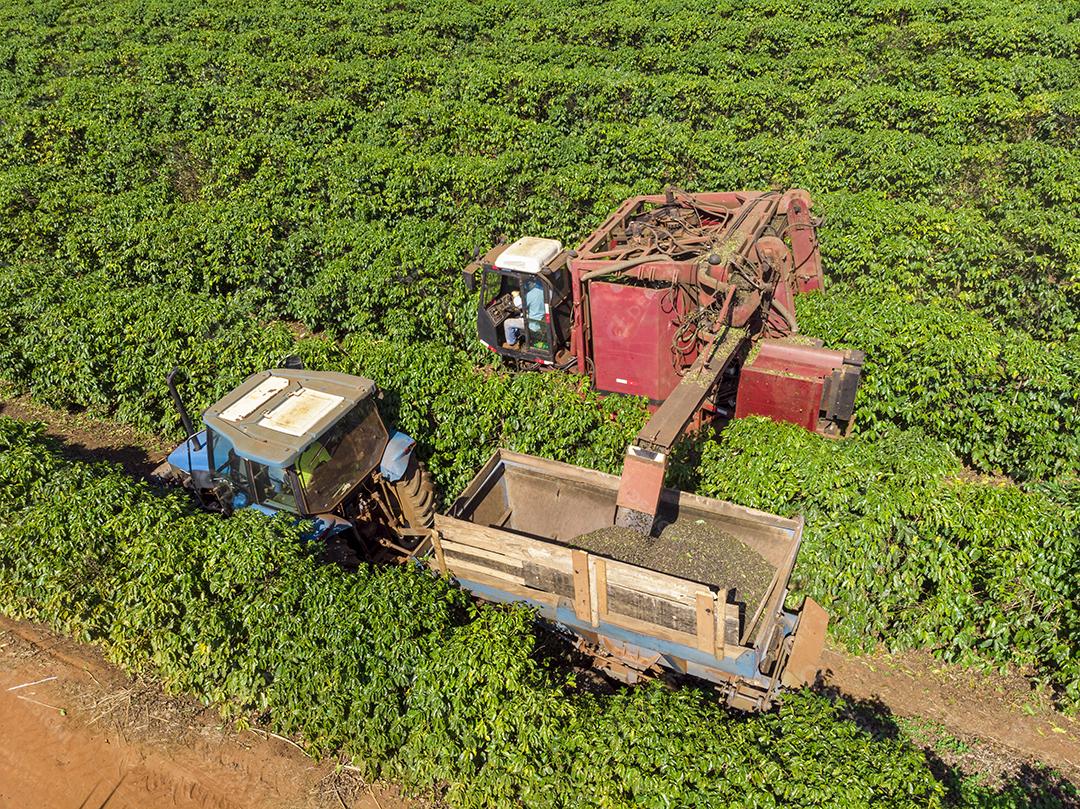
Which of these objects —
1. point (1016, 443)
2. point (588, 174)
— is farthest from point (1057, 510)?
point (588, 174)

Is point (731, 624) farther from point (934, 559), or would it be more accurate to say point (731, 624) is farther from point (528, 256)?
point (528, 256)

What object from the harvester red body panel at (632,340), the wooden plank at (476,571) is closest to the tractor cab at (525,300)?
the harvester red body panel at (632,340)

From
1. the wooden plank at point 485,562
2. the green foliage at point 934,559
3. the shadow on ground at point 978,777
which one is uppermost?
the wooden plank at point 485,562

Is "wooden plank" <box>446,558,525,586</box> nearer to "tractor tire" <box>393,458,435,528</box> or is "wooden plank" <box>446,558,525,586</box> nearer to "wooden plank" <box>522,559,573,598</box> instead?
"wooden plank" <box>522,559,573,598</box>

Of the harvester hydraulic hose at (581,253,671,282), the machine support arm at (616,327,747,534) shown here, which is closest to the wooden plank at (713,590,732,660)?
the machine support arm at (616,327,747,534)

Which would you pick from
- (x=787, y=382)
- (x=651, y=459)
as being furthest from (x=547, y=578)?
(x=787, y=382)

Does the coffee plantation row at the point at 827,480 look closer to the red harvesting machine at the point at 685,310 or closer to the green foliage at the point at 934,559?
the green foliage at the point at 934,559
